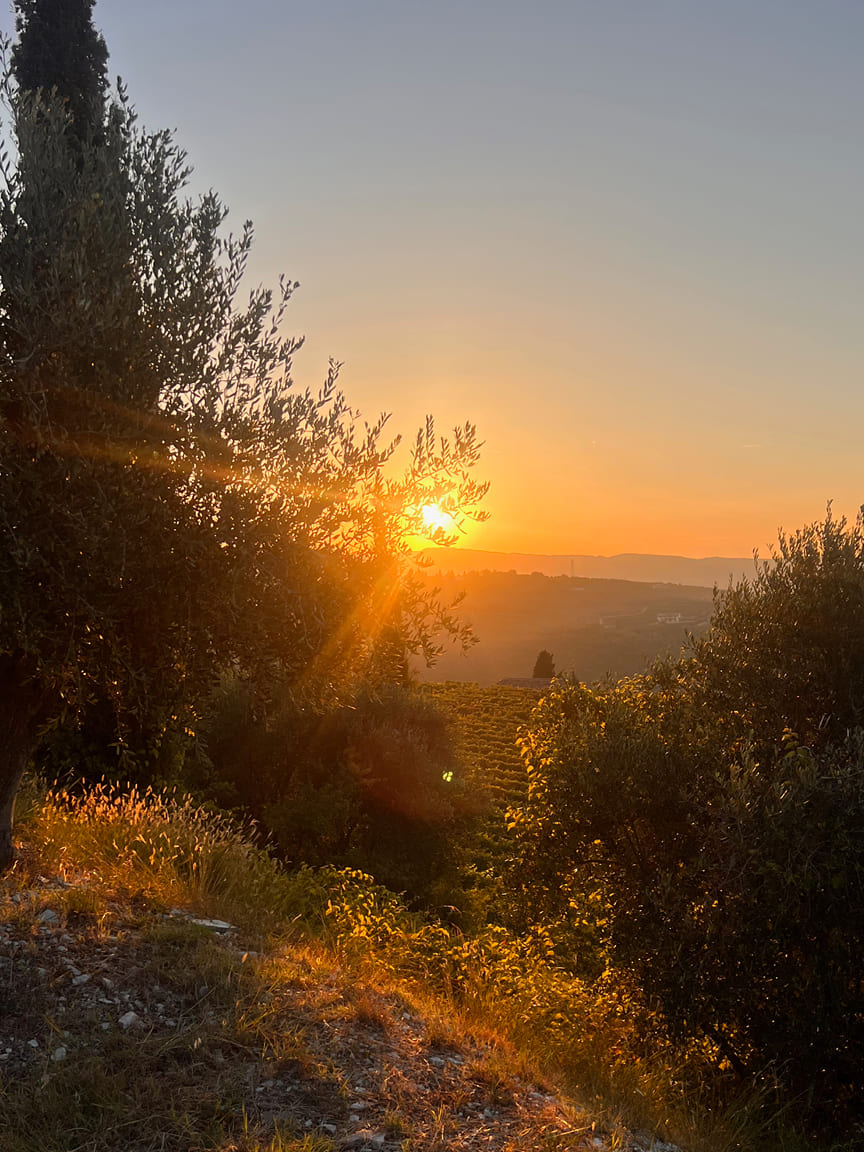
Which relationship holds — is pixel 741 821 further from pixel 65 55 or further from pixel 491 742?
pixel 491 742

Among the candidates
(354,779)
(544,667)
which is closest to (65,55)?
(354,779)

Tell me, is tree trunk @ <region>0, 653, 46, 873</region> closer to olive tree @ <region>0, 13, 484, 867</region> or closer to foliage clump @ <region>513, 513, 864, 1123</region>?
olive tree @ <region>0, 13, 484, 867</region>

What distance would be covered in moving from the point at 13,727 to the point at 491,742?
→ 51749mm

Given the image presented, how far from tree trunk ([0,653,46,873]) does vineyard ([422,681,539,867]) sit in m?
19.0

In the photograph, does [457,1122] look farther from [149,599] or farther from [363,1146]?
[149,599]

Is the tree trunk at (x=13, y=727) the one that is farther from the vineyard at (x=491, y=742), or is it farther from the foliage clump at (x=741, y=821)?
the vineyard at (x=491, y=742)

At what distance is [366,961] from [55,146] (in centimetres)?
965

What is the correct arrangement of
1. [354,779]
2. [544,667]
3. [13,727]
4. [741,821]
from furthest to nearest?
[544,667] < [354,779] < [741,821] < [13,727]

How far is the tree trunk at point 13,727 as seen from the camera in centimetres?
797

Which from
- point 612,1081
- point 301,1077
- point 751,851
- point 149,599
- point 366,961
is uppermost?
point 149,599

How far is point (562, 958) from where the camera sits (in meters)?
12.3

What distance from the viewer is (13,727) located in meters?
8.27

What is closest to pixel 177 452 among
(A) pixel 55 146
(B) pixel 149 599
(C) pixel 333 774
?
(B) pixel 149 599

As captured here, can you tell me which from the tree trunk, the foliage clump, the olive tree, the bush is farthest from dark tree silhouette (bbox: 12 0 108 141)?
the bush
